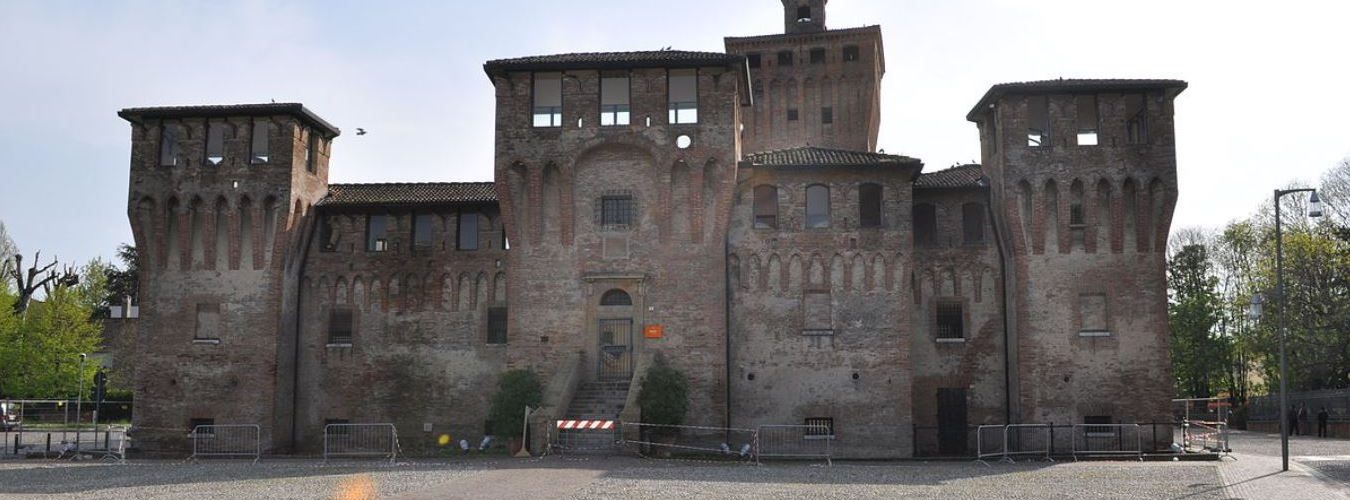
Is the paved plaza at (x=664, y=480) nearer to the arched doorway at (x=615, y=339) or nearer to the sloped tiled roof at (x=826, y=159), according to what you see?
the arched doorway at (x=615, y=339)

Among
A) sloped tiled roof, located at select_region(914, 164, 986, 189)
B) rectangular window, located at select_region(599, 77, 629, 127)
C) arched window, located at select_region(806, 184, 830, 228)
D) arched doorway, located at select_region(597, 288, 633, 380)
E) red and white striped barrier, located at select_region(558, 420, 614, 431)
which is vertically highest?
rectangular window, located at select_region(599, 77, 629, 127)

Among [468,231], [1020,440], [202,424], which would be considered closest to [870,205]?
[1020,440]

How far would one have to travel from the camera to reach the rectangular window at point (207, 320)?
107 feet

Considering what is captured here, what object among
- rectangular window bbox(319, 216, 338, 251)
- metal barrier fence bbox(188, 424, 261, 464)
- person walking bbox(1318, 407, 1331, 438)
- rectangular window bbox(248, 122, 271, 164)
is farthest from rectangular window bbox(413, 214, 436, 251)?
person walking bbox(1318, 407, 1331, 438)

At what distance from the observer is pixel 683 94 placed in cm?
3111

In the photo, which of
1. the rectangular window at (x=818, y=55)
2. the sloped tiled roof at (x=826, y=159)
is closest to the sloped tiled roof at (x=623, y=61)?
the sloped tiled roof at (x=826, y=159)

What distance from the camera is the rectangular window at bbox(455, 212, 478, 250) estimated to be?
33719mm

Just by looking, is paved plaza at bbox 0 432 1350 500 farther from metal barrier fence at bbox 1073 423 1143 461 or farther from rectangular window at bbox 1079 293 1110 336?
rectangular window at bbox 1079 293 1110 336

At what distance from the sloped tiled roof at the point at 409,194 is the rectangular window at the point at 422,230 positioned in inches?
23.8

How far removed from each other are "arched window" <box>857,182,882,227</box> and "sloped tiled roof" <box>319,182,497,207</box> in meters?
10.6

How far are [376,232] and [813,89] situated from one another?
63.5 feet

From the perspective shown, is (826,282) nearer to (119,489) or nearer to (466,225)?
(466,225)

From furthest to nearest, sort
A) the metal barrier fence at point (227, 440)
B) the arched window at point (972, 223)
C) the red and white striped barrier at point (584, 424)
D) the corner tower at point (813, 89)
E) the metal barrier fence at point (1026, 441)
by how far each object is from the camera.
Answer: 1. the corner tower at point (813, 89)
2. the arched window at point (972, 223)
3. the metal barrier fence at point (227, 440)
4. the metal barrier fence at point (1026, 441)
5. the red and white striped barrier at point (584, 424)

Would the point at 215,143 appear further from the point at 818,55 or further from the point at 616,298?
the point at 818,55
